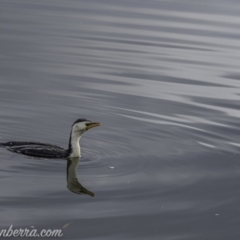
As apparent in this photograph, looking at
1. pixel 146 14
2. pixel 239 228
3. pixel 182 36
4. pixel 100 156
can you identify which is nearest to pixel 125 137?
pixel 100 156

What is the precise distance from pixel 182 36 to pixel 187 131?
12.3 metres

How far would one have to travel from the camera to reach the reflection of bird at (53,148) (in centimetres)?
1279

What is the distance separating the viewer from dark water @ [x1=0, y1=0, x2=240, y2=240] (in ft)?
34.1

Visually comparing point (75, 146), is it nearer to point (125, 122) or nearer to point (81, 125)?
point (81, 125)

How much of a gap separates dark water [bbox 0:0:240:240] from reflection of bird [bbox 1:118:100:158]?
0.54ft

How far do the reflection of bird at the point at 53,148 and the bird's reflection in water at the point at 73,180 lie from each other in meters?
0.20

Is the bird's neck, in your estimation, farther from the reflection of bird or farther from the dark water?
the dark water

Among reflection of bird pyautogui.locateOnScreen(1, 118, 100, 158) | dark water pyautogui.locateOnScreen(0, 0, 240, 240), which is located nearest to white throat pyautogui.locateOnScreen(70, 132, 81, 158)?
reflection of bird pyautogui.locateOnScreen(1, 118, 100, 158)

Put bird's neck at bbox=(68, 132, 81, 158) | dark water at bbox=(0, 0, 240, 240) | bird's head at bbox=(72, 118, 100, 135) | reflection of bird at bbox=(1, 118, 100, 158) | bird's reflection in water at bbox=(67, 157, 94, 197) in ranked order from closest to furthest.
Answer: dark water at bbox=(0, 0, 240, 240)
bird's reflection in water at bbox=(67, 157, 94, 197)
reflection of bird at bbox=(1, 118, 100, 158)
bird's neck at bbox=(68, 132, 81, 158)
bird's head at bbox=(72, 118, 100, 135)

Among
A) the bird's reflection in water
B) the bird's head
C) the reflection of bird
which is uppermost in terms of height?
the bird's head

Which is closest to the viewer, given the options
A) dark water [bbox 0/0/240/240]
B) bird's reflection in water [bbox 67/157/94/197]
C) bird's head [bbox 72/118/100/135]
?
dark water [bbox 0/0/240/240]

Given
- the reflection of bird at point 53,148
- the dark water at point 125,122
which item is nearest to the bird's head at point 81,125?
the reflection of bird at point 53,148

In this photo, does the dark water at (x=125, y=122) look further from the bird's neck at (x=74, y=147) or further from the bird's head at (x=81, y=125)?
the bird's head at (x=81, y=125)

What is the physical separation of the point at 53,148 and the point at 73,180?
1336 mm
